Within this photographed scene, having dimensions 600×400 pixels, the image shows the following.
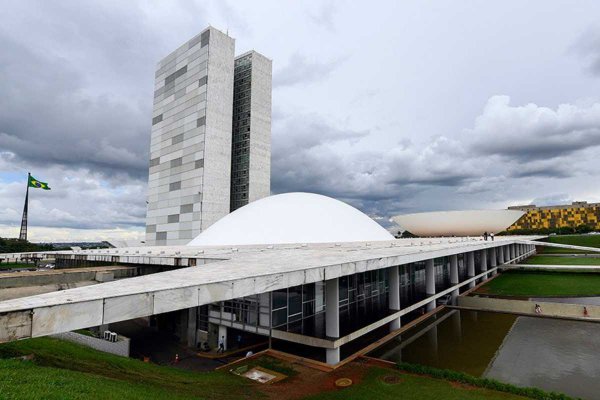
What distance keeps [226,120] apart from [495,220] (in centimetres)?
5450

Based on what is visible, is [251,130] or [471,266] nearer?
[471,266]

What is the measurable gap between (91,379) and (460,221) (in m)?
67.0

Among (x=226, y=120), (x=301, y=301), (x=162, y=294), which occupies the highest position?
(x=226, y=120)

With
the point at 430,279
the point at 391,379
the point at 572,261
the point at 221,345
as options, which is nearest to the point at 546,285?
the point at 430,279

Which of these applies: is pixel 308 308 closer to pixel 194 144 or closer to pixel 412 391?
pixel 412 391

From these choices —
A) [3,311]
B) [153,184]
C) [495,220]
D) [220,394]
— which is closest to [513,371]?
[220,394]

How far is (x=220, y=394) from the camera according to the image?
13.0m

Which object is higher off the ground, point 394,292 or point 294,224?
point 294,224

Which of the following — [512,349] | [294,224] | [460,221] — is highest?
[460,221]

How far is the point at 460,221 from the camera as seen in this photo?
65938mm

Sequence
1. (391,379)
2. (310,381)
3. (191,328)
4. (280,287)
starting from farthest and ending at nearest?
1. (191,328)
2. (310,381)
3. (391,379)
4. (280,287)

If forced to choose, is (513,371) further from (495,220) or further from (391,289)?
(495,220)

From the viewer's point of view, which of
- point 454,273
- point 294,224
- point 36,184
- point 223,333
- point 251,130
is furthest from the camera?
point 251,130

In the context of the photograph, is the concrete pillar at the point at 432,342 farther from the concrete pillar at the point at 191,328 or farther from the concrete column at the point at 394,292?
the concrete pillar at the point at 191,328
